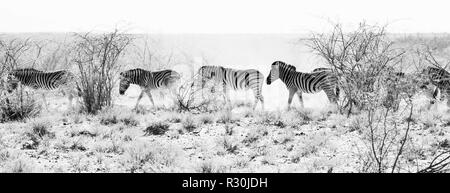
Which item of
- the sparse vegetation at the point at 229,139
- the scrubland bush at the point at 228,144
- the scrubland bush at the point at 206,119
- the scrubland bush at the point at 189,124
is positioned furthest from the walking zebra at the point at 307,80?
the scrubland bush at the point at 228,144

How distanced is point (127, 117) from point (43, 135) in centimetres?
179

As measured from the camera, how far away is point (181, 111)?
1111 centimetres

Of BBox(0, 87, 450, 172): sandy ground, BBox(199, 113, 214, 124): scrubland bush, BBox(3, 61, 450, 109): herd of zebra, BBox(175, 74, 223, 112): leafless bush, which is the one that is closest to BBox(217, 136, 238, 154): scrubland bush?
BBox(0, 87, 450, 172): sandy ground

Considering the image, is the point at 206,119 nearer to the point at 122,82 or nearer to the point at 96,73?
the point at 96,73

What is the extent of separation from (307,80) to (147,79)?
4325 millimetres

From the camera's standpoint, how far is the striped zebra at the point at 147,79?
13.3 metres

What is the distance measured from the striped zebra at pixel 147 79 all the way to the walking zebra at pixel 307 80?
9.17ft

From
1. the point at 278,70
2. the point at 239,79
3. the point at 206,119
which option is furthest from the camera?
the point at 239,79

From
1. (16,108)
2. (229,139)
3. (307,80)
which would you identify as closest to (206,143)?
(229,139)

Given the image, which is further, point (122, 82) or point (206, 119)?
point (122, 82)

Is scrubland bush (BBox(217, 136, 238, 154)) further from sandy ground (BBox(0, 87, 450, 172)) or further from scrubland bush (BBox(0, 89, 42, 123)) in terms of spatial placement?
scrubland bush (BBox(0, 89, 42, 123))

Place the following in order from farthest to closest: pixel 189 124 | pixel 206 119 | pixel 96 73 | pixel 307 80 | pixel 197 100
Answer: pixel 307 80 < pixel 197 100 < pixel 96 73 < pixel 206 119 < pixel 189 124

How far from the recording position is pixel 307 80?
1238 cm

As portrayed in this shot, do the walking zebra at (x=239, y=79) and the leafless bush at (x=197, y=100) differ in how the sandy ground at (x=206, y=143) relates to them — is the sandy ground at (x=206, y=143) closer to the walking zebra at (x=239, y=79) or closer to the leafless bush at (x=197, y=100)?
the leafless bush at (x=197, y=100)
